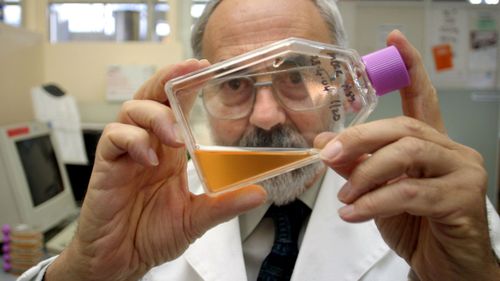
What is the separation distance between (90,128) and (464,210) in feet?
6.18

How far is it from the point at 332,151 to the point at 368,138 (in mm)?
50

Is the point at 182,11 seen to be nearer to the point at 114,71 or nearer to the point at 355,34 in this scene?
the point at 114,71

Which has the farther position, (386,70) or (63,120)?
(63,120)

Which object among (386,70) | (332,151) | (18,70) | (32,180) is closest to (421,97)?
(386,70)

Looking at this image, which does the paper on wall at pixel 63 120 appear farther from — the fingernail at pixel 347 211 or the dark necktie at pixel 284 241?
the fingernail at pixel 347 211

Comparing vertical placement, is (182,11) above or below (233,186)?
above

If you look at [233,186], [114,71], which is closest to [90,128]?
[114,71]

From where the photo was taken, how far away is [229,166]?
0.56 m

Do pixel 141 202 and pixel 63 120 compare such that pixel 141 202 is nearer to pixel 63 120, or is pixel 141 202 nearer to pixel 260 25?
pixel 260 25

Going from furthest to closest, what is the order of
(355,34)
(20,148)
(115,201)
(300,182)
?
1. (355,34)
2. (20,148)
3. (300,182)
4. (115,201)

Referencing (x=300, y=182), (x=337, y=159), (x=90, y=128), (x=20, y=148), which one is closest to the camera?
(x=337, y=159)

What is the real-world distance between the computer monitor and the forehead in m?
1.03

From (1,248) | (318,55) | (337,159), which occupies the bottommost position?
(1,248)

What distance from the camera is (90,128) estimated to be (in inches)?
79.6
